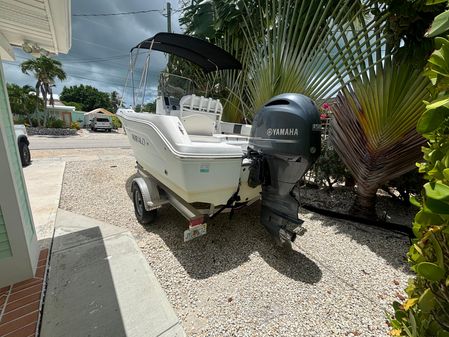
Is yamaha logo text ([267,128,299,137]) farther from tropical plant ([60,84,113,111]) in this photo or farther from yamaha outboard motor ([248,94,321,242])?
tropical plant ([60,84,113,111])

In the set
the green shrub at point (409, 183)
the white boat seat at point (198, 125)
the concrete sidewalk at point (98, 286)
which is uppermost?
the white boat seat at point (198, 125)

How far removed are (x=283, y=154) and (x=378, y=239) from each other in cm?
208

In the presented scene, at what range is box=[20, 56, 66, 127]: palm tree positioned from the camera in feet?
65.4

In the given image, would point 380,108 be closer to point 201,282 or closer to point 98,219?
point 201,282

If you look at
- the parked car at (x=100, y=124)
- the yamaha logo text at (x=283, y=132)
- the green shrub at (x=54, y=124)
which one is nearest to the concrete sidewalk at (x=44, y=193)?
the yamaha logo text at (x=283, y=132)

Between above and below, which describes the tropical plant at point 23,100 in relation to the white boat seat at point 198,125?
above

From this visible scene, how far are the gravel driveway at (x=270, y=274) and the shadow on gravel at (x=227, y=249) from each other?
0.01 metres

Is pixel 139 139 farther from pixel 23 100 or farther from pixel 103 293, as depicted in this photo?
pixel 23 100

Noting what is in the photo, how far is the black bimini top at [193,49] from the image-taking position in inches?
150

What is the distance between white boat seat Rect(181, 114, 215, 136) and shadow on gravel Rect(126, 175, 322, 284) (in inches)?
58.4

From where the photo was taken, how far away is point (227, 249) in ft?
8.88

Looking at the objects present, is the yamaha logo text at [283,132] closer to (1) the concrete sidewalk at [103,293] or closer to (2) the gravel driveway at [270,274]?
(2) the gravel driveway at [270,274]

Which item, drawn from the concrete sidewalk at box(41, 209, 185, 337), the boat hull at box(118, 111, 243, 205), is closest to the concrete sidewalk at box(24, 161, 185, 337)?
the concrete sidewalk at box(41, 209, 185, 337)

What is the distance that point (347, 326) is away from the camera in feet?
5.71
